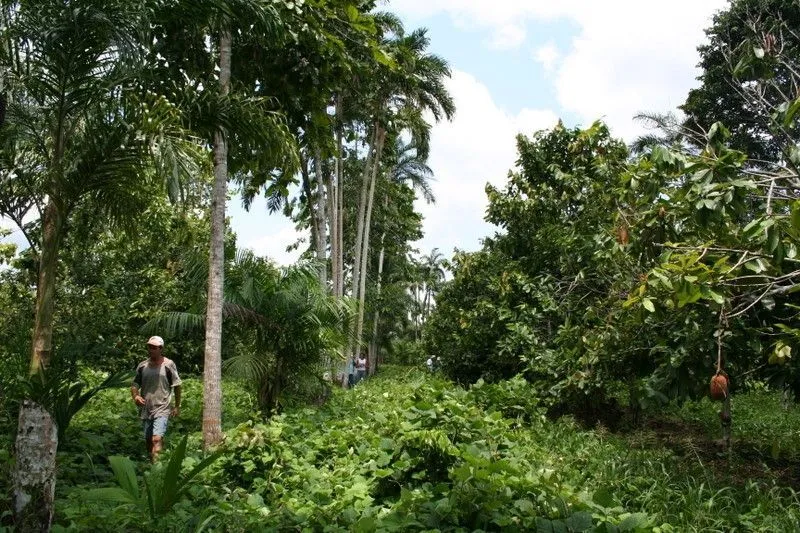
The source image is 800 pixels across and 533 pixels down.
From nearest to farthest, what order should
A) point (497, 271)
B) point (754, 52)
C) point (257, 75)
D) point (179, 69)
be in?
point (754, 52) < point (179, 69) < point (257, 75) < point (497, 271)

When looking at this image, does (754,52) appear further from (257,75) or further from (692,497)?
(257,75)

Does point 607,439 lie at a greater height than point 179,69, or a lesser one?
lesser

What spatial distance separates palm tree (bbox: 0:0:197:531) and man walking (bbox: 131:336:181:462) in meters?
1.88

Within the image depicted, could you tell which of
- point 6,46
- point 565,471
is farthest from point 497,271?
point 6,46

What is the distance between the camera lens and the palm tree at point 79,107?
16.6ft

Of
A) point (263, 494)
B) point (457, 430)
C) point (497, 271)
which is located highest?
point (497, 271)

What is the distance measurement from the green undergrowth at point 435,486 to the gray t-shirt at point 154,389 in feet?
2.19

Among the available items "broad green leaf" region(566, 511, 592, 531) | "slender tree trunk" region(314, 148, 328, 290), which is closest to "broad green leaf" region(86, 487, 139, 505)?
"broad green leaf" region(566, 511, 592, 531)

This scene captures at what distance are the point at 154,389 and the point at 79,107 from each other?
3.00m

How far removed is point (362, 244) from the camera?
21.5 metres

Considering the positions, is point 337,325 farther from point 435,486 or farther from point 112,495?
point 112,495

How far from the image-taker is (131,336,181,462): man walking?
6574mm

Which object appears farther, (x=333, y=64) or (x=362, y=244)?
(x=362, y=244)

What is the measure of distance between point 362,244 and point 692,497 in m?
16.8
